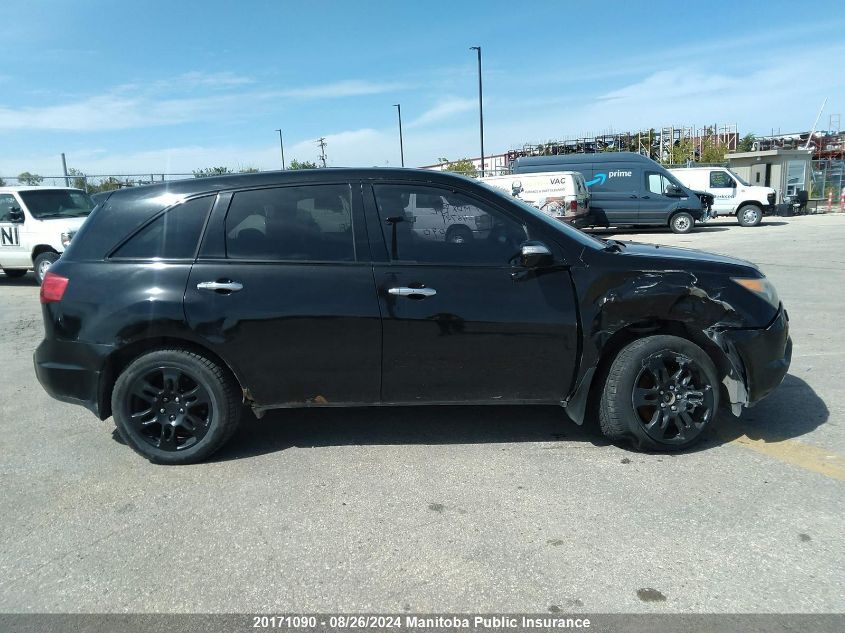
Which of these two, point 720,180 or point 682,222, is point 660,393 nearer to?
point 682,222

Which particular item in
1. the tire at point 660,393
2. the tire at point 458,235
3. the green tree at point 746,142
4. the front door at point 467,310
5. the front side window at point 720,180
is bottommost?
the tire at point 660,393

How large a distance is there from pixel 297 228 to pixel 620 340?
2065mm

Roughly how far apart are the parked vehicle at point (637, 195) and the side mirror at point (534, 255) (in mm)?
18362

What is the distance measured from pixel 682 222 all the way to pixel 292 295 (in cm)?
1954

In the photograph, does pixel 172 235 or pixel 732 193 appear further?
pixel 732 193

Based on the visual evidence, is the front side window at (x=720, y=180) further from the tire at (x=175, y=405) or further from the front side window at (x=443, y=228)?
the tire at (x=175, y=405)

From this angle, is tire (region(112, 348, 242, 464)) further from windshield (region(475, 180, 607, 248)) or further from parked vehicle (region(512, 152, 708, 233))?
parked vehicle (region(512, 152, 708, 233))

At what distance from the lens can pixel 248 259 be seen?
12.6 ft

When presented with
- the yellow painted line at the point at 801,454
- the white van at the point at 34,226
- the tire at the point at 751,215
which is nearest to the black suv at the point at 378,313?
the yellow painted line at the point at 801,454

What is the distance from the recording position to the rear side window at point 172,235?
3.87 m

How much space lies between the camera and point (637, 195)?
68.7ft

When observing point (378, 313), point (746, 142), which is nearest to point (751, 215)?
point (378, 313)

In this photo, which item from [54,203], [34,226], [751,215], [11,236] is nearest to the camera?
[34,226]

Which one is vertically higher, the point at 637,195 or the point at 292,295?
the point at 637,195
